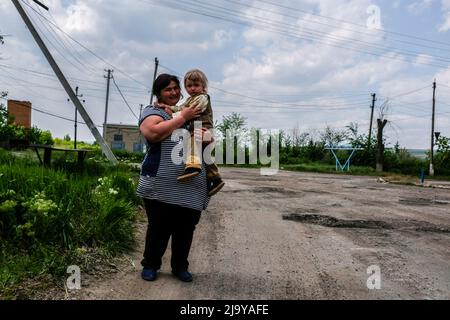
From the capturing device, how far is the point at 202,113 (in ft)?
10.2

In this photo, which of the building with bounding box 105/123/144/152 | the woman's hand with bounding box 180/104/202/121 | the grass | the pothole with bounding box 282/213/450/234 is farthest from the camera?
the building with bounding box 105/123/144/152

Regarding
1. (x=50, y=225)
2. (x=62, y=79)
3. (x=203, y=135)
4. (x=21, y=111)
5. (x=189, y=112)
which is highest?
(x=21, y=111)

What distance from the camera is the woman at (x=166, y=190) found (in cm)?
306

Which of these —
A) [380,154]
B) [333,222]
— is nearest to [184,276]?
[333,222]

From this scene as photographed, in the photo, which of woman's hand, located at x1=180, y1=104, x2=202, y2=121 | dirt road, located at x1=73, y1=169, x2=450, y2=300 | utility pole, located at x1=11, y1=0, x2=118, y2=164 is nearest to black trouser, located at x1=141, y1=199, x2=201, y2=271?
dirt road, located at x1=73, y1=169, x2=450, y2=300

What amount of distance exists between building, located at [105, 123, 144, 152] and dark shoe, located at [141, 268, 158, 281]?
2756 inches

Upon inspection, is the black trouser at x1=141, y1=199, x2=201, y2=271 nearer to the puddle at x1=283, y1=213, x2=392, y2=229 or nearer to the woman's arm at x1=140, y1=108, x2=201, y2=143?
the woman's arm at x1=140, y1=108, x2=201, y2=143

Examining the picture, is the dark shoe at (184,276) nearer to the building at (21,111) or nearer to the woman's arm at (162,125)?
the woman's arm at (162,125)

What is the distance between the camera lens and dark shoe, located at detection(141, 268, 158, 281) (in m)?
3.20

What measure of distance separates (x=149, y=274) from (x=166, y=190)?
63cm

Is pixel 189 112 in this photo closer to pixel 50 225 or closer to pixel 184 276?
pixel 184 276

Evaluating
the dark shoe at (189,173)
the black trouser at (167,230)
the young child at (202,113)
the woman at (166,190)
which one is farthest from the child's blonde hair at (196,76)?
the black trouser at (167,230)

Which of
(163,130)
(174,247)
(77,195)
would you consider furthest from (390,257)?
(77,195)

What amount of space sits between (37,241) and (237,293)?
5.08ft
